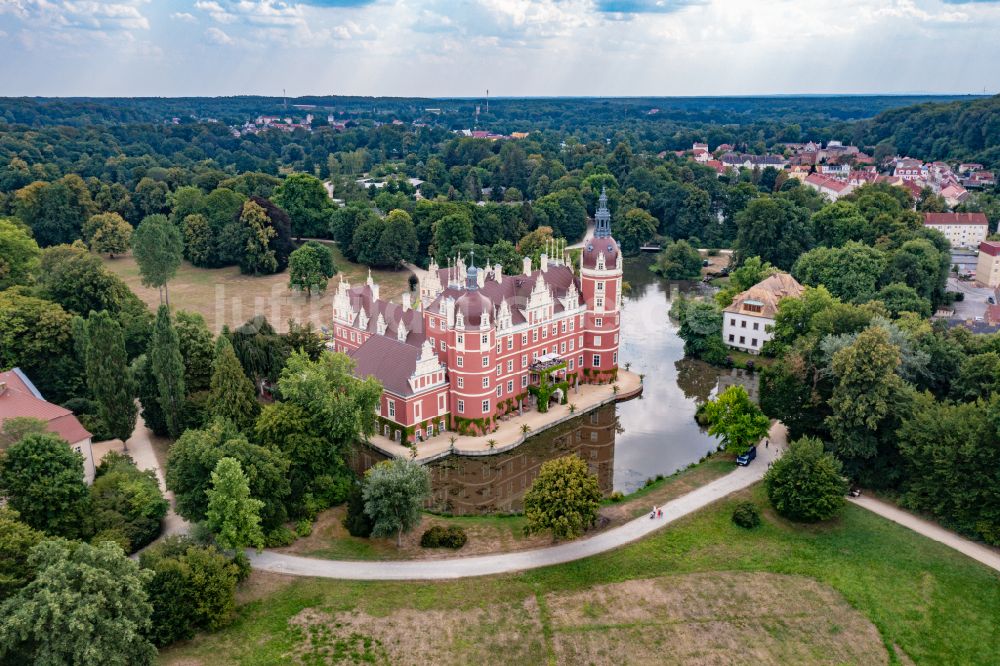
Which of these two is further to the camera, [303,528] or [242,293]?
→ [242,293]

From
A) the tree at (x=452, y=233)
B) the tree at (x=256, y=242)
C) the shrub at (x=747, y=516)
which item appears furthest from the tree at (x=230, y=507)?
the tree at (x=452, y=233)

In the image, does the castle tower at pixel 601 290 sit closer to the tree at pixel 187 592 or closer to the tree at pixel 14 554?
the tree at pixel 187 592

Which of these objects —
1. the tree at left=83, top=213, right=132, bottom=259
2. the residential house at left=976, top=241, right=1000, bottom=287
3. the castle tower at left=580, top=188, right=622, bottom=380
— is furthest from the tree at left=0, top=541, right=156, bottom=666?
the residential house at left=976, top=241, right=1000, bottom=287

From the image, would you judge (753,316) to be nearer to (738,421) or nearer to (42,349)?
(738,421)

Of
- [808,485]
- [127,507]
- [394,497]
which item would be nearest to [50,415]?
[127,507]

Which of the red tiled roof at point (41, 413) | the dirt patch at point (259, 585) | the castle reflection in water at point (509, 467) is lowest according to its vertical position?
the castle reflection in water at point (509, 467)

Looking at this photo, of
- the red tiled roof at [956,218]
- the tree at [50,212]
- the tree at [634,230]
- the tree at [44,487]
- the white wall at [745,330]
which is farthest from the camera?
the tree at [634,230]

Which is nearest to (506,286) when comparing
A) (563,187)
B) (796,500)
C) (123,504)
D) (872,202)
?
(796,500)
